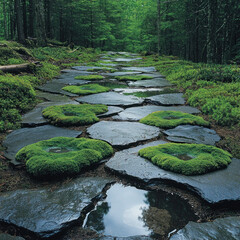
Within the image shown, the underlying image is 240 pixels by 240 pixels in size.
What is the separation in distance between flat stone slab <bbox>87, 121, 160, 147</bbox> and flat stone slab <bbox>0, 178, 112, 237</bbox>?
2.71 ft

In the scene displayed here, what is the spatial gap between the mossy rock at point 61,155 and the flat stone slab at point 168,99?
2.28m

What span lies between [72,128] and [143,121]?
102cm

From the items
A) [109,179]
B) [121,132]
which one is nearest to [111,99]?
[121,132]

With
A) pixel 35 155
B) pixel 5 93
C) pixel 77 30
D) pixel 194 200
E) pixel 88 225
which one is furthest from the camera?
pixel 77 30

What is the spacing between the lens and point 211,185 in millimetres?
1764

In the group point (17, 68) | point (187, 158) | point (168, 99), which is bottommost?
point (187, 158)

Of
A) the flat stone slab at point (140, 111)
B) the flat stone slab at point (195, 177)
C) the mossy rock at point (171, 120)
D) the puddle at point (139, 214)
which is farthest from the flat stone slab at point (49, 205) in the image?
the flat stone slab at point (140, 111)

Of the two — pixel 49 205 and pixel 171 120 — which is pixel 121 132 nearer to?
pixel 171 120

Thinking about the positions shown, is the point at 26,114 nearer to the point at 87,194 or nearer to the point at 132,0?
the point at 87,194

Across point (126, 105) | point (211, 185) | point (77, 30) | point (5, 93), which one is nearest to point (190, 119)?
point (126, 105)

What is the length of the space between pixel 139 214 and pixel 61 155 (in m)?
0.95

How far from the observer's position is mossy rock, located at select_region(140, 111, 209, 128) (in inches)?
126

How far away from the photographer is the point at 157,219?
147 centimetres

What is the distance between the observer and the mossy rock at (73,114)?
3.18m
